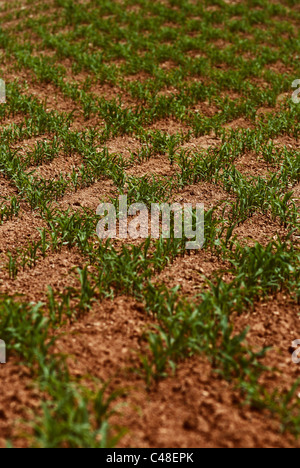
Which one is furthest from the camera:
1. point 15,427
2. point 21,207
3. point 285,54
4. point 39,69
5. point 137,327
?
point 285,54

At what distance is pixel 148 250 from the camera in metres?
3.91

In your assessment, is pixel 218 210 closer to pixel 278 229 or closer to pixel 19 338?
pixel 278 229

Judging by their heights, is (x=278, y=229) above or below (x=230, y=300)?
above

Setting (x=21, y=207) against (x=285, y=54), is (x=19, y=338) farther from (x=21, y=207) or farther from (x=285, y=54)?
(x=285, y=54)

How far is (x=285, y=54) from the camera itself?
8.16 metres

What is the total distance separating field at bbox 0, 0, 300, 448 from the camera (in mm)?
2584

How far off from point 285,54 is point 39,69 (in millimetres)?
4272

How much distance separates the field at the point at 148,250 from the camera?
8.48 feet

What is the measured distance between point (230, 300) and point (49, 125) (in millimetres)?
3532

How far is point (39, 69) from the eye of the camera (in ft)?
23.2

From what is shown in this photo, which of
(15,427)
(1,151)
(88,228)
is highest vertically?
(1,151)

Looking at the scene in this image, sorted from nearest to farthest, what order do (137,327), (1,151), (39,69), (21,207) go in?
(137,327), (21,207), (1,151), (39,69)

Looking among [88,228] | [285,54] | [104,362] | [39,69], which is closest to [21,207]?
[88,228]

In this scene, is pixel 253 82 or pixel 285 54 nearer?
pixel 253 82
